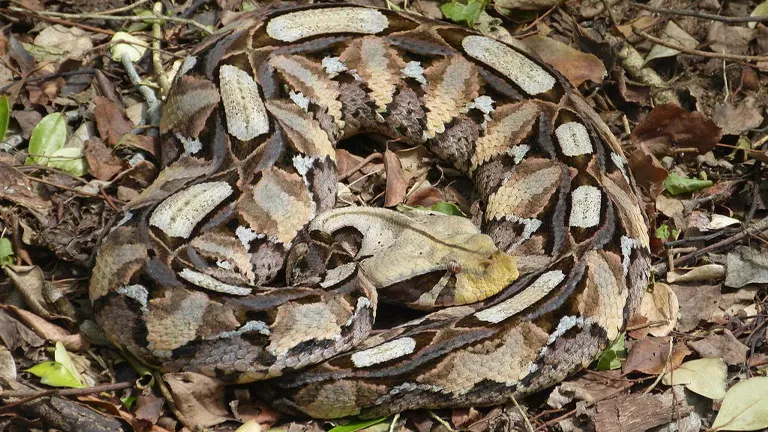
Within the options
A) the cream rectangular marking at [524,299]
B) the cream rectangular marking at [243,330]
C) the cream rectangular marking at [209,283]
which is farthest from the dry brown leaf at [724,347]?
the cream rectangular marking at [209,283]

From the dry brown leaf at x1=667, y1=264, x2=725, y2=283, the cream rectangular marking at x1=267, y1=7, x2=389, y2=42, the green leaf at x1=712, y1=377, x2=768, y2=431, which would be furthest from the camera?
the cream rectangular marking at x1=267, y1=7, x2=389, y2=42

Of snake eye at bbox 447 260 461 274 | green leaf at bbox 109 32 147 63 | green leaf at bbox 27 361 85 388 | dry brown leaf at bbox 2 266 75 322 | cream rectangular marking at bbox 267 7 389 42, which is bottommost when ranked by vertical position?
green leaf at bbox 27 361 85 388

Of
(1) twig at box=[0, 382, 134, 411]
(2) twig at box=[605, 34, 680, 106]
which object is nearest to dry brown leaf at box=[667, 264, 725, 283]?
(2) twig at box=[605, 34, 680, 106]

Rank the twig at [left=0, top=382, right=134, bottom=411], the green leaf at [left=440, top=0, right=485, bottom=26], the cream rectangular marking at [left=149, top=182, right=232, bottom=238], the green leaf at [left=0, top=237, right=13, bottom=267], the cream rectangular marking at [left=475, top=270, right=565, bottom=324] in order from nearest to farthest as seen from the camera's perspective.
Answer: the twig at [left=0, top=382, right=134, bottom=411] → the cream rectangular marking at [left=475, top=270, right=565, bottom=324] → the cream rectangular marking at [left=149, top=182, right=232, bottom=238] → the green leaf at [left=0, top=237, right=13, bottom=267] → the green leaf at [left=440, top=0, right=485, bottom=26]

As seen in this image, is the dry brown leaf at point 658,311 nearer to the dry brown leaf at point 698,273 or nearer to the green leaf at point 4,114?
the dry brown leaf at point 698,273

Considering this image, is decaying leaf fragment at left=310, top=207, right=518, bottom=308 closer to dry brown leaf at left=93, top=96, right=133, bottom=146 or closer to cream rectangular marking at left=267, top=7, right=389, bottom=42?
cream rectangular marking at left=267, top=7, right=389, bottom=42

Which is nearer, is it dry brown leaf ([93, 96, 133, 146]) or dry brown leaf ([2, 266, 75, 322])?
dry brown leaf ([2, 266, 75, 322])

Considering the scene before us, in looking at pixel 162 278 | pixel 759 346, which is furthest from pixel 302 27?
pixel 759 346

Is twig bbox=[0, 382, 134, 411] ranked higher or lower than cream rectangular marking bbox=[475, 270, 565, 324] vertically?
lower
